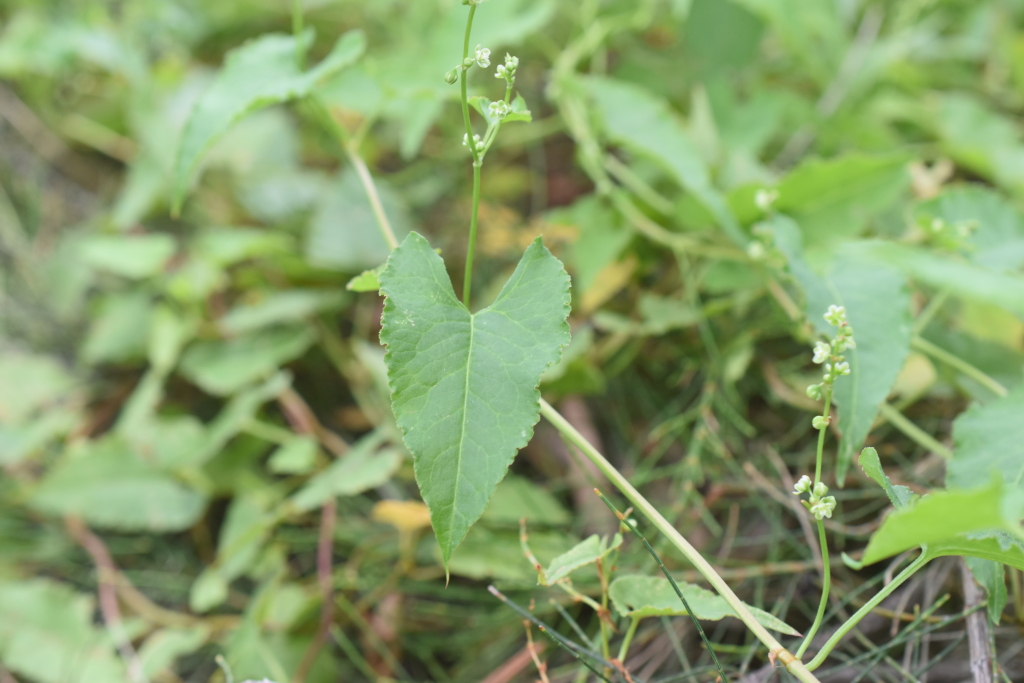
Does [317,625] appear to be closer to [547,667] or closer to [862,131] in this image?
[547,667]

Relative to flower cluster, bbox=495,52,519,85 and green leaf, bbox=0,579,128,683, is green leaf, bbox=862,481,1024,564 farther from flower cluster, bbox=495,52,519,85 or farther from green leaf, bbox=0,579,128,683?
green leaf, bbox=0,579,128,683

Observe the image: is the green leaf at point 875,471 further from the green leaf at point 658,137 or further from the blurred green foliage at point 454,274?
the green leaf at point 658,137

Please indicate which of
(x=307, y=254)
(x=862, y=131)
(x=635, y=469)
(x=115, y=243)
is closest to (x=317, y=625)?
(x=635, y=469)

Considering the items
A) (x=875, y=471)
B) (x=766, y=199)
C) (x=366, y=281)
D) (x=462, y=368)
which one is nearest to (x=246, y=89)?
(x=366, y=281)

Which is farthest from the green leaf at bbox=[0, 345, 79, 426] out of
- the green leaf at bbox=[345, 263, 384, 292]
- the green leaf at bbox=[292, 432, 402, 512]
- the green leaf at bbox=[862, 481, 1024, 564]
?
the green leaf at bbox=[862, 481, 1024, 564]

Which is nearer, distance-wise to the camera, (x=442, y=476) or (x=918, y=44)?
(x=442, y=476)

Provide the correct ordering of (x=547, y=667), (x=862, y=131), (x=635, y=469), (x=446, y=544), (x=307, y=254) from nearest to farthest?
(x=446, y=544) < (x=547, y=667) < (x=635, y=469) < (x=862, y=131) < (x=307, y=254)
